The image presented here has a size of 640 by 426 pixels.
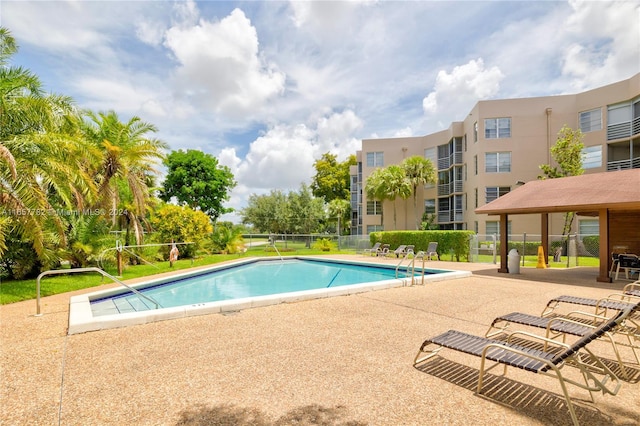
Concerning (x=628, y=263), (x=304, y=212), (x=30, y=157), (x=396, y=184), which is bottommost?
(x=628, y=263)

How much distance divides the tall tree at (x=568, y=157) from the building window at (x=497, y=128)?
354 centimetres

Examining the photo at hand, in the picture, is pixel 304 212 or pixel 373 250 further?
pixel 304 212

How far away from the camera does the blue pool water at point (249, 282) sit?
34.0 ft

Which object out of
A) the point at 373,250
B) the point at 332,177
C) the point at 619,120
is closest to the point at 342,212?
the point at 332,177

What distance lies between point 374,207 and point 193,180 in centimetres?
2389

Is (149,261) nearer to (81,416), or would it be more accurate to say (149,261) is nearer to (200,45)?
(200,45)

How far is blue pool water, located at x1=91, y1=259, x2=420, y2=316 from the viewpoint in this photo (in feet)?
34.0

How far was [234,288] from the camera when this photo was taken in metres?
13.5

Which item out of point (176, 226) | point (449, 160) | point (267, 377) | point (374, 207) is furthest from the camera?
point (374, 207)

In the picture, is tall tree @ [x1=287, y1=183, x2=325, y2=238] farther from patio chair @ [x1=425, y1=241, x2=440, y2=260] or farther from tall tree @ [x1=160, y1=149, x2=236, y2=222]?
tall tree @ [x1=160, y1=149, x2=236, y2=222]

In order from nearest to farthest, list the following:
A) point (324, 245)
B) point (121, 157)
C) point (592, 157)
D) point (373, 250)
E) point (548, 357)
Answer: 1. point (548, 357)
2. point (121, 157)
3. point (373, 250)
4. point (592, 157)
5. point (324, 245)

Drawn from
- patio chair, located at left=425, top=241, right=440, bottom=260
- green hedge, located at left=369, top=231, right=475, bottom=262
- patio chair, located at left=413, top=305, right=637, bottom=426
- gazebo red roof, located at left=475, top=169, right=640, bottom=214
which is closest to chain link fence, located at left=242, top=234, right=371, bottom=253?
green hedge, located at left=369, top=231, right=475, bottom=262

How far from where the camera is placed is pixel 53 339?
5.55 metres

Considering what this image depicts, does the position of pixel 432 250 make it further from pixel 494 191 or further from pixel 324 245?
pixel 324 245
